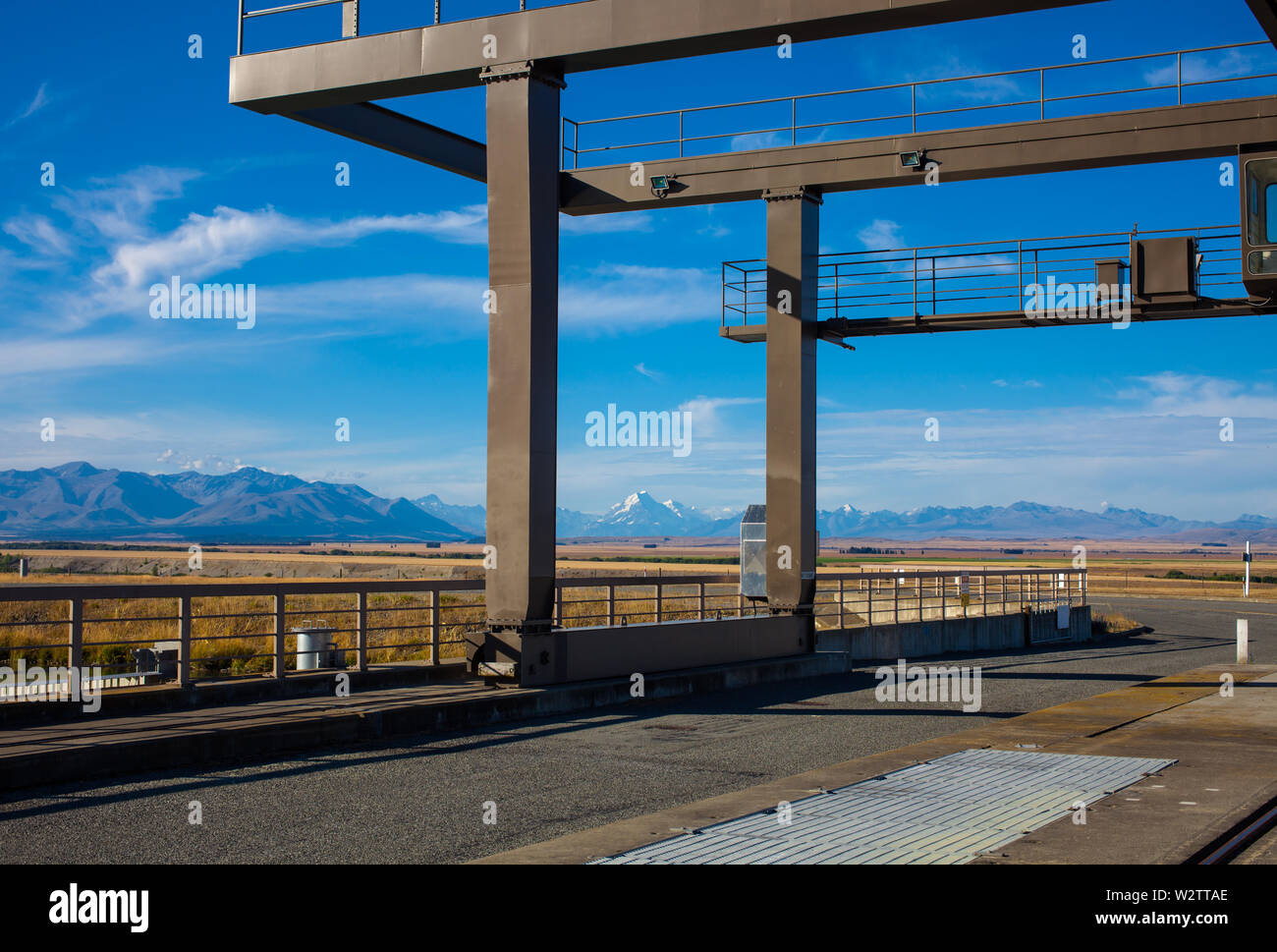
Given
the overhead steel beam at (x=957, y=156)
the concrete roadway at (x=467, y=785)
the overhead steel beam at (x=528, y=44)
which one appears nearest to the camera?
the concrete roadway at (x=467, y=785)

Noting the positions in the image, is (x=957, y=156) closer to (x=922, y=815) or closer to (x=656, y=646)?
(x=656, y=646)

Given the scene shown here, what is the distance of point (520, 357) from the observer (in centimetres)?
1502

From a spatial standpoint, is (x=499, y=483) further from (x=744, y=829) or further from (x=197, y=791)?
(x=744, y=829)

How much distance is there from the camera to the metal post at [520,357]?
1497cm

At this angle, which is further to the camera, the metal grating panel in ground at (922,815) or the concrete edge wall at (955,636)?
the concrete edge wall at (955,636)

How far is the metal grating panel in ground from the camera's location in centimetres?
694

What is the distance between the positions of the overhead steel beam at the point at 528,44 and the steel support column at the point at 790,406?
5.54m

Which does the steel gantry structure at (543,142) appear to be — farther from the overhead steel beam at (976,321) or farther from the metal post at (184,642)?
the metal post at (184,642)

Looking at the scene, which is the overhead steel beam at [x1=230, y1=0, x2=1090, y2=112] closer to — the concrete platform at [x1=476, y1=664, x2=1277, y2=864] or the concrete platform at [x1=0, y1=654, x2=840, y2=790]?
the concrete platform at [x1=0, y1=654, x2=840, y2=790]

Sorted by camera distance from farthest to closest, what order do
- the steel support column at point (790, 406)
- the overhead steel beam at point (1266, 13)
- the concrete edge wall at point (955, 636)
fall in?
the concrete edge wall at point (955, 636)
the steel support column at point (790, 406)
the overhead steel beam at point (1266, 13)

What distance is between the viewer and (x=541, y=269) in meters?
15.2

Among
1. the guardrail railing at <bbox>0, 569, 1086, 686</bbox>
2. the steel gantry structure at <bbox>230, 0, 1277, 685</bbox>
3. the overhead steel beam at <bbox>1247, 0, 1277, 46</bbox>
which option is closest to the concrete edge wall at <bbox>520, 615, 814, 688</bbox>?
the steel gantry structure at <bbox>230, 0, 1277, 685</bbox>

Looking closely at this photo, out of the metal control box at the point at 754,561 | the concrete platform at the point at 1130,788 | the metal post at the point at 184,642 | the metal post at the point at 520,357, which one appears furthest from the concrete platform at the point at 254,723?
the metal control box at the point at 754,561

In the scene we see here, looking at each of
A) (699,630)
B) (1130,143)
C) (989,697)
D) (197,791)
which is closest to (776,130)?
(1130,143)
